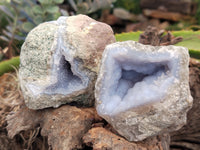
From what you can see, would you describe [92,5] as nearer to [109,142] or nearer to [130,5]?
[109,142]

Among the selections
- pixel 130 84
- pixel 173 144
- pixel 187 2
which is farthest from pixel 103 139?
pixel 187 2

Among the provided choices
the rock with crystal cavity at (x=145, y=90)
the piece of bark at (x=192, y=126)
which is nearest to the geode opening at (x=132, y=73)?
the rock with crystal cavity at (x=145, y=90)

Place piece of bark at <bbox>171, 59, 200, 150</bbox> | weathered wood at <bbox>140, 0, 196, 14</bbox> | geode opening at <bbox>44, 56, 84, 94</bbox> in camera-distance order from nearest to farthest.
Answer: geode opening at <bbox>44, 56, 84, 94</bbox> < piece of bark at <bbox>171, 59, 200, 150</bbox> < weathered wood at <bbox>140, 0, 196, 14</bbox>

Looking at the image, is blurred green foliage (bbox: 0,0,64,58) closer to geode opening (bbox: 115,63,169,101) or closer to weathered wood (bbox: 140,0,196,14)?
geode opening (bbox: 115,63,169,101)

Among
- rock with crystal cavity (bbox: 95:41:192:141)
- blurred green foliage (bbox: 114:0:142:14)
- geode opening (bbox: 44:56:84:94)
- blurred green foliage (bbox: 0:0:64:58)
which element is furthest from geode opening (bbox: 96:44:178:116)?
blurred green foliage (bbox: 114:0:142:14)

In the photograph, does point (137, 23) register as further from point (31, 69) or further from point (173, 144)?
point (31, 69)

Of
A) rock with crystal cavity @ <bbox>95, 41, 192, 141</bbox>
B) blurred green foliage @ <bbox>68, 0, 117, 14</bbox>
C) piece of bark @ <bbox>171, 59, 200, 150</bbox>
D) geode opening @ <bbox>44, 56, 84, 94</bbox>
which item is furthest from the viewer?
blurred green foliage @ <bbox>68, 0, 117, 14</bbox>

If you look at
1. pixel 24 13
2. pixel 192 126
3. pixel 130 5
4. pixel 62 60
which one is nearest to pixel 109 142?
pixel 62 60
